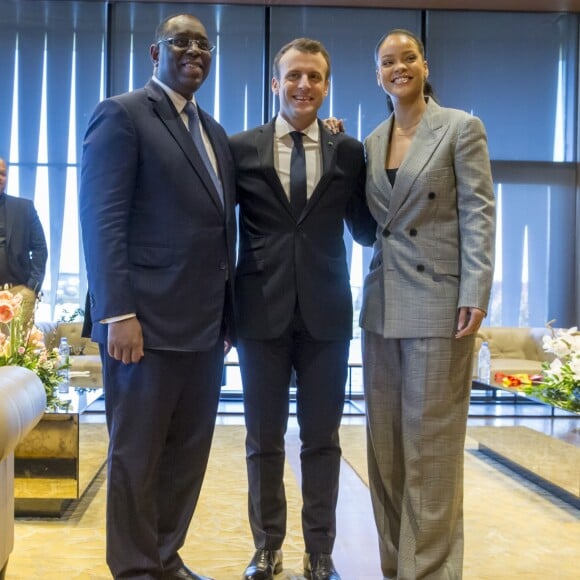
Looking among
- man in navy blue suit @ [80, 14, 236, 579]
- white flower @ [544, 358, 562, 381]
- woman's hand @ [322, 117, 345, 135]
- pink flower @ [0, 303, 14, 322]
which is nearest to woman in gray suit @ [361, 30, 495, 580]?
woman's hand @ [322, 117, 345, 135]

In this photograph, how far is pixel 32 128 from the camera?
24.4 ft

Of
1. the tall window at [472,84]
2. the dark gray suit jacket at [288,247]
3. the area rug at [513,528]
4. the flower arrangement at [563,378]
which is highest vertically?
the tall window at [472,84]

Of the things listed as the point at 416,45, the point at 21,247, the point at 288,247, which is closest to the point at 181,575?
the point at 288,247

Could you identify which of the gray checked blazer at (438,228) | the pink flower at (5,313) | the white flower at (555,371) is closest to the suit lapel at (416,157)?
the gray checked blazer at (438,228)

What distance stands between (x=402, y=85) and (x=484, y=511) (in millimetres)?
2030

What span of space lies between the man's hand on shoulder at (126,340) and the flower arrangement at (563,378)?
2601 millimetres

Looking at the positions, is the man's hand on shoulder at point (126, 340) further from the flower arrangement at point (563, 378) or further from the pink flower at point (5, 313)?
the flower arrangement at point (563, 378)

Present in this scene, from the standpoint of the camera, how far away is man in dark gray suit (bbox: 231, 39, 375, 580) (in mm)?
2201

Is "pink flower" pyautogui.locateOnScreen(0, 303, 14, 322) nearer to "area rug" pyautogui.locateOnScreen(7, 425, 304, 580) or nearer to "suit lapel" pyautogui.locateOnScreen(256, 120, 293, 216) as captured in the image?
"area rug" pyautogui.locateOnScreen(7, 425, 304, 580)

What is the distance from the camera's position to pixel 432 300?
6.79 ft

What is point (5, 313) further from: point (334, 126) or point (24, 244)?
point (24, 244)

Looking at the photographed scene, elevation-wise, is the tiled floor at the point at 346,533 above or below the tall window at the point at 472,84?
below

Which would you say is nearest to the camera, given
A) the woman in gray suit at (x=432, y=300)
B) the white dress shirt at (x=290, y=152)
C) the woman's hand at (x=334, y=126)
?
the woman in gray suit at (x=432, y=300)

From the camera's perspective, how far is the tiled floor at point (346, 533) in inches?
98.4
